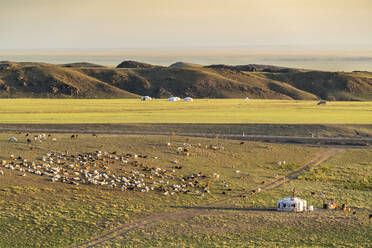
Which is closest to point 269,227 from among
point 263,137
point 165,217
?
point 165,217

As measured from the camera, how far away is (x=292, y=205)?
126 ft

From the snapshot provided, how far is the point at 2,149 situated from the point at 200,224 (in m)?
26.7

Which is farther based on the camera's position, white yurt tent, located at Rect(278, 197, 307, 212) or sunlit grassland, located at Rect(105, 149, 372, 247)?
white yurt tent, located at Rect(278, 197, 307, 212)

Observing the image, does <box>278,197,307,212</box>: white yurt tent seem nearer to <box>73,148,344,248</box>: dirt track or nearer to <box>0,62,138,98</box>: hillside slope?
<box>73,148,344,248</box>: dirt track

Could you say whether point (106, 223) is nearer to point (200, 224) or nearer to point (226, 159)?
point (200, 224)

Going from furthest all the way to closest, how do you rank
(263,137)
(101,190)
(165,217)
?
(263,137) → (101,190) → (165,217)

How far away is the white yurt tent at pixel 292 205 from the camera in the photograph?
3829cm

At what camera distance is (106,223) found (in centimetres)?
3459

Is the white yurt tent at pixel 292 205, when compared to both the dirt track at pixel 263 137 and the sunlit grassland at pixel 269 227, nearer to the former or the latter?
the sunlit grassland at pixel 269 227

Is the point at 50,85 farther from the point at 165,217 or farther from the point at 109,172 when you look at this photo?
the point at 165,217

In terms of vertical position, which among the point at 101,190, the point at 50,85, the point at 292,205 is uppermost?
the point at 50,85

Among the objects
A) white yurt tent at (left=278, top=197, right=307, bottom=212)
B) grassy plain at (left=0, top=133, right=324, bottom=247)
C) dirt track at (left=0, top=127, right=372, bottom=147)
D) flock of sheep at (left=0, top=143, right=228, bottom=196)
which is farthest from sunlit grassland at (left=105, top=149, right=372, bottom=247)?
dirt track at (left=0, top=127, right=372, bottom=147)

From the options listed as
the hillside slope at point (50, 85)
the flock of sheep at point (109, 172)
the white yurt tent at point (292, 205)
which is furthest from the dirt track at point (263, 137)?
the hillside slope at point (50, 85)

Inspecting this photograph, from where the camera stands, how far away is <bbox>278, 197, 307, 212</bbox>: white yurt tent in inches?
1507
